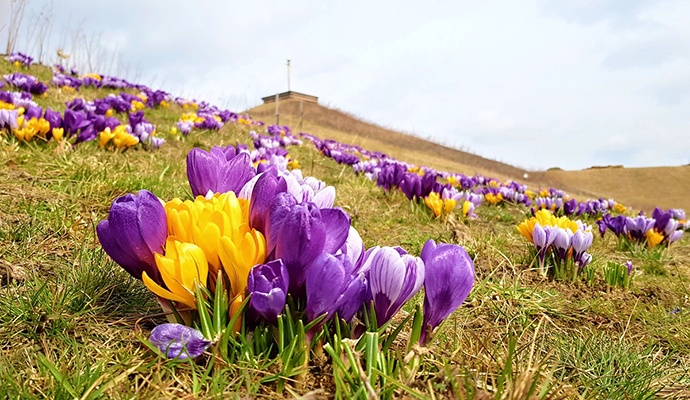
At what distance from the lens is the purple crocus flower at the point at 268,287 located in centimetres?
111

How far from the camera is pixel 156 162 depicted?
176 inches

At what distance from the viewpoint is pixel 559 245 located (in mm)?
2648

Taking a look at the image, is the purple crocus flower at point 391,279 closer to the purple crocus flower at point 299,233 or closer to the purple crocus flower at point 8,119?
the purple crocus flower at point 299,233

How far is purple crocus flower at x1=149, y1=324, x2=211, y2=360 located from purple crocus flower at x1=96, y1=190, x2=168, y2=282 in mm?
164

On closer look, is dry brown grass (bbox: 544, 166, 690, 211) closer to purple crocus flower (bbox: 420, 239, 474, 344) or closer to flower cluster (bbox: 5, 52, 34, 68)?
flower cluster (bbox: 5, 52, 34, 68)

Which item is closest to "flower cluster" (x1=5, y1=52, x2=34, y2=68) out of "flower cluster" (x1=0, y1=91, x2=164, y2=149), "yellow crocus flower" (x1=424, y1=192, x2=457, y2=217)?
"flower cluster" (x1=0, y1=91, x2=164, y2=149)

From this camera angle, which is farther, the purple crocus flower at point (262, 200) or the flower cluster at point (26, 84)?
the flower cluster at point (26, 84)

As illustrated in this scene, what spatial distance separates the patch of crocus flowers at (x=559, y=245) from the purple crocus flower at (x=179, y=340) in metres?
2.01

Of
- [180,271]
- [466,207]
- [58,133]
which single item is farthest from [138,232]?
[466,207]

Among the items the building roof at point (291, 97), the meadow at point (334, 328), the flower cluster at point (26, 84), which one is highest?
the building roof at point (291, 97)

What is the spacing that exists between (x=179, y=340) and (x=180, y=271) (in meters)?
0.15

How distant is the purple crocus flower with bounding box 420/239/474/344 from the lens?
1.23m

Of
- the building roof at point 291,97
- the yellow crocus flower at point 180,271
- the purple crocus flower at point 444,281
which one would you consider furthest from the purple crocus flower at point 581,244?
the building roof at point 291,97

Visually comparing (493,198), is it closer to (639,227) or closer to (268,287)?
(639,227)
